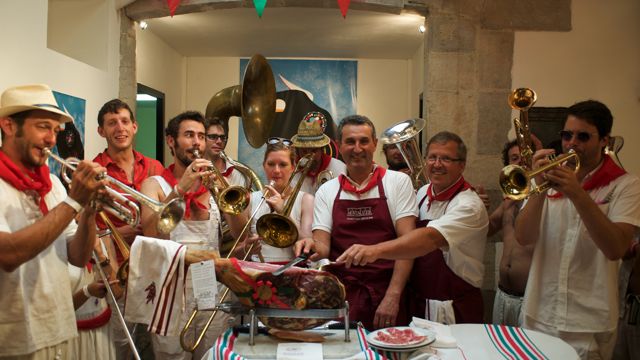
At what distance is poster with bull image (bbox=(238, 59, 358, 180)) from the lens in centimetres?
993

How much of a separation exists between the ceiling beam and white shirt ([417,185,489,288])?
9.94ft

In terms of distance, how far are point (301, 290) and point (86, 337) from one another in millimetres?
1381

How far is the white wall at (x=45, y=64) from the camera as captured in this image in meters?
4.41

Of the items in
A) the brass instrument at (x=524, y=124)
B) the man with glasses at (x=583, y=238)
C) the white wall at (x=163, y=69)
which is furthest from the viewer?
the white wall at (x=163, y=69)

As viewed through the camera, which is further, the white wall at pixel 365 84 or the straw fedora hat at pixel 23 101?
the white wall at pixel 365 84

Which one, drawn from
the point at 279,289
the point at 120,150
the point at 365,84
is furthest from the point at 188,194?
the point at 365,84

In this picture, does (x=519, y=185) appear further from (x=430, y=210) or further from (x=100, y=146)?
(x=100, y=146)

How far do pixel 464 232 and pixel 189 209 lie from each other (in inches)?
67.2

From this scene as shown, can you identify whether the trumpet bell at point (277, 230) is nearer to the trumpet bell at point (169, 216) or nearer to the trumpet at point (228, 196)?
the trumpet at point (228, 196)

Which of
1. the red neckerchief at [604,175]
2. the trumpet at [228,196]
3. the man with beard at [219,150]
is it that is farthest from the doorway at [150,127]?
the red neckerchief at [604,175]

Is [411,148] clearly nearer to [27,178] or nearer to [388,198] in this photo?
[388,198]

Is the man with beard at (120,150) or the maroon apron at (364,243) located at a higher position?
the man with beard at (120,150)

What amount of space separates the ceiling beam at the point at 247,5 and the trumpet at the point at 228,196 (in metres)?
3.13

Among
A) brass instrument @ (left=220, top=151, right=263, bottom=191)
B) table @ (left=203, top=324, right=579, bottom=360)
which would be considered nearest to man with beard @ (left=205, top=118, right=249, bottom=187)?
brass instrument @ (left=220, top=151, right=263, bottom=191)
